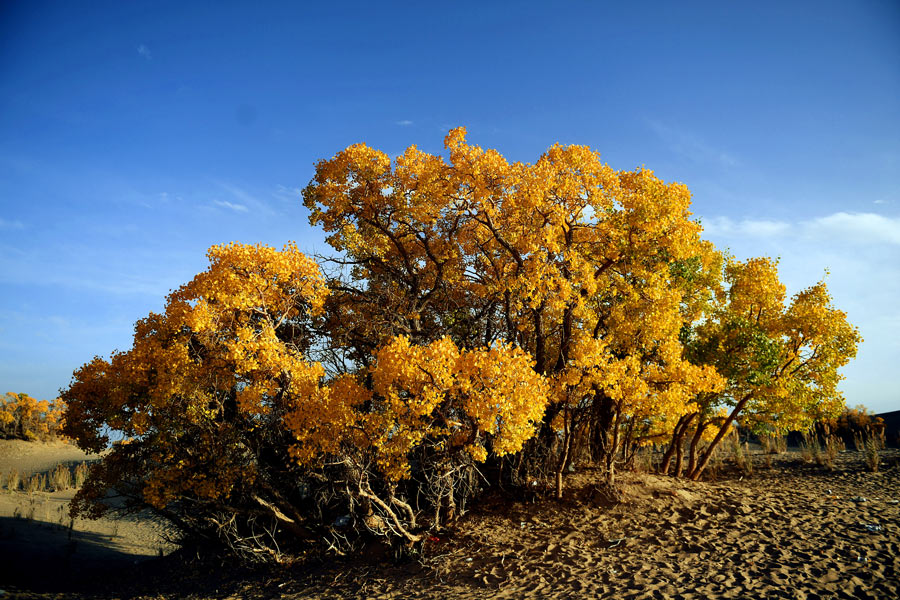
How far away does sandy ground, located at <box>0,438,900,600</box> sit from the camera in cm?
794

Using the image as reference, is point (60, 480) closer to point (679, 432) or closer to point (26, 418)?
point (26, 418)

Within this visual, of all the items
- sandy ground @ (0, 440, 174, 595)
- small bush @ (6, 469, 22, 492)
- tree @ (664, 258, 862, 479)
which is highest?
tree @ (664, 258, 862, 479)

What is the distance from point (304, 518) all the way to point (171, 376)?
509 cm

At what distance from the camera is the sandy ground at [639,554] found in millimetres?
7938

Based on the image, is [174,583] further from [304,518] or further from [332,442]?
[332,442]

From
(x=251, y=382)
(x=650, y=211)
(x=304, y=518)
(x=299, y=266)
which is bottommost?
(x=304, y=518)

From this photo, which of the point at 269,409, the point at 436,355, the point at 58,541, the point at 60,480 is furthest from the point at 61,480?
the point at 436,355

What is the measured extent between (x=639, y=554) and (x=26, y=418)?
40.0 meters

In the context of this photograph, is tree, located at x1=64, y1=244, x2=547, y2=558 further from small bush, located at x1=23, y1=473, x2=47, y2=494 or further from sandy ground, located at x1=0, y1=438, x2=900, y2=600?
small bush, located at x1=23, y1=473, x2=47, y2=494

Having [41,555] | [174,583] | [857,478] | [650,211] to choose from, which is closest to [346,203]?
[650,211]

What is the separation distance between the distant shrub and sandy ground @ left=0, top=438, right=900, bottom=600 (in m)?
26.1

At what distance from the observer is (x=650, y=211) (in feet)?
35.4

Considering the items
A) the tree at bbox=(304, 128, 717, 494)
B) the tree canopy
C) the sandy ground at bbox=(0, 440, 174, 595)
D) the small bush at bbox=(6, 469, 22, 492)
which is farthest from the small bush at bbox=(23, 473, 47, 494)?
the tree at bbox=(304, 128, 717, 494)

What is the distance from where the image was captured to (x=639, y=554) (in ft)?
30.4
